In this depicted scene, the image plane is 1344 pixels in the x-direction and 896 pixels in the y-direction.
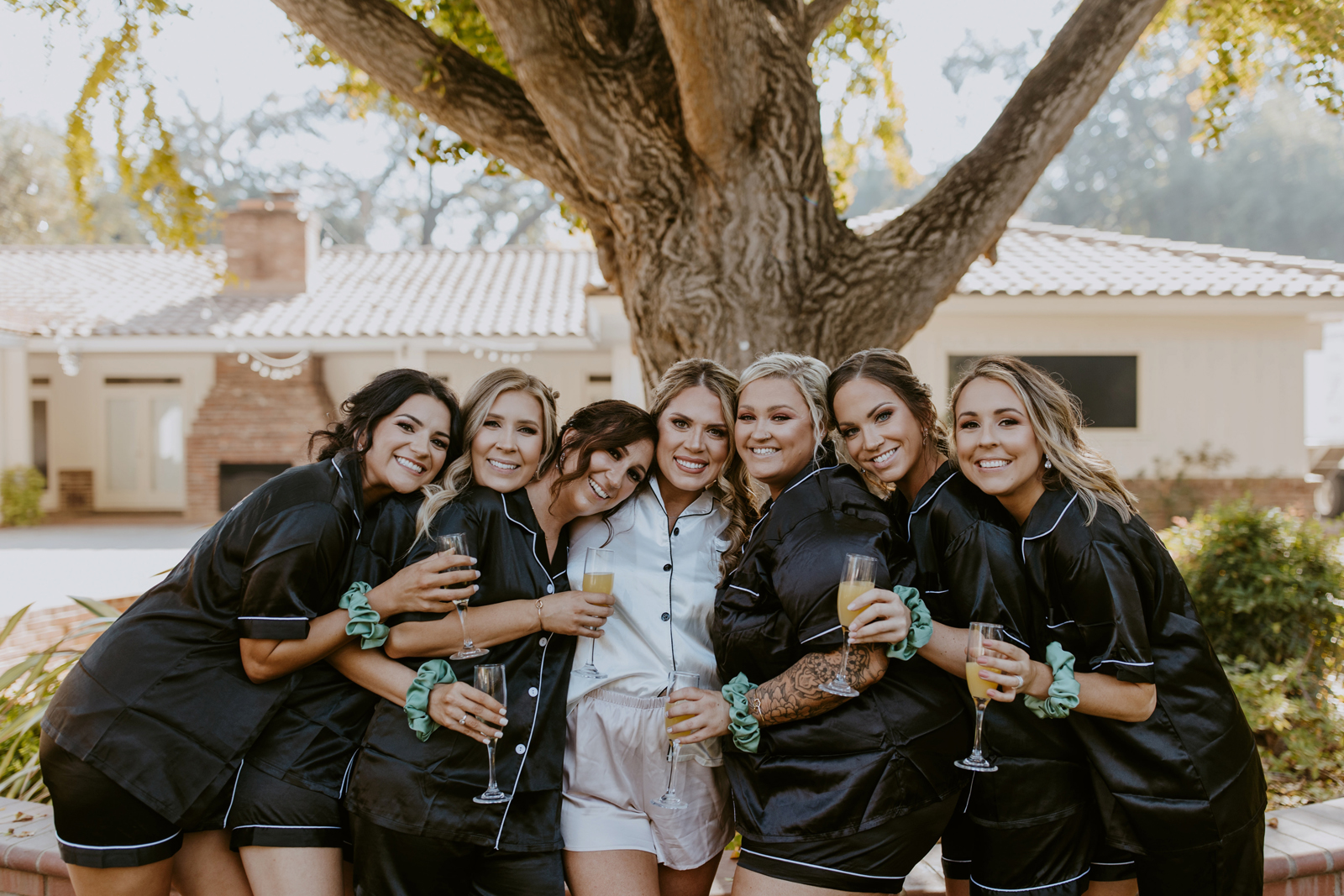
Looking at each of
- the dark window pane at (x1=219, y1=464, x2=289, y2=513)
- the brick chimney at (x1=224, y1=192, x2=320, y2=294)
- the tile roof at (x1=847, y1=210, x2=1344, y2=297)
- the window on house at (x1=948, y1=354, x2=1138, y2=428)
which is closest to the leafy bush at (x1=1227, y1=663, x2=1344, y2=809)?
the tile roof at (x1=847, y1=210, x2=1344, y2=297)

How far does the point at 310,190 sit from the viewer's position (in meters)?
41.2

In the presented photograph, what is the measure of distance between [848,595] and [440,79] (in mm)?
3069

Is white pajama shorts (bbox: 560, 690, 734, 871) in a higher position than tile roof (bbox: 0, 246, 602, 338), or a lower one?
lower

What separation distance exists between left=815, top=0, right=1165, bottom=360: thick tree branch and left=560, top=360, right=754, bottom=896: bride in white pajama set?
4.39 ft

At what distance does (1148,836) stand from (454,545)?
2.13 metres

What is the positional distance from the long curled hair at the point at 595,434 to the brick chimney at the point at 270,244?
1784 centimetres

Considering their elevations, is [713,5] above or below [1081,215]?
below

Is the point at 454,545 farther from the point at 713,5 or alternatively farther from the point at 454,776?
the point at 713,5

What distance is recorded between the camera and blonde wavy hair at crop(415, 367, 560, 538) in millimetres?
2854

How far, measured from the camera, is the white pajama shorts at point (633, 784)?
2686 mm

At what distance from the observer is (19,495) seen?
16562 mm

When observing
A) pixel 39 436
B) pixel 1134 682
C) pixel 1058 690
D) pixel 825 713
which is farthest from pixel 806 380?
pixel 39 436

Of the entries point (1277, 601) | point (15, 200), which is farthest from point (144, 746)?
point (15, 200)

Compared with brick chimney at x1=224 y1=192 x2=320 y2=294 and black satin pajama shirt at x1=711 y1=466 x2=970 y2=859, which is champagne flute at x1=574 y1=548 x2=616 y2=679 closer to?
black satin pajama shirt at x1=711 y1=466 x2=970 y2=859
